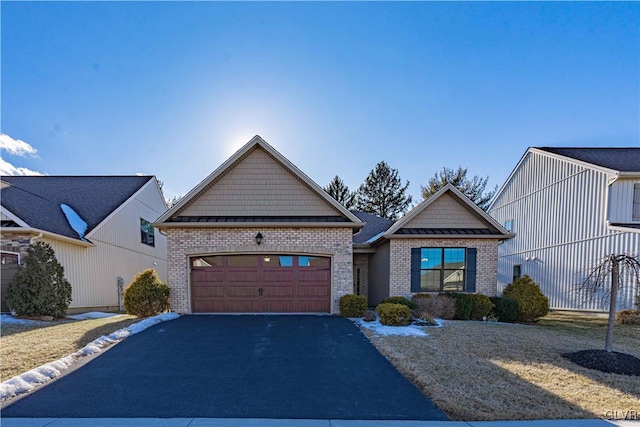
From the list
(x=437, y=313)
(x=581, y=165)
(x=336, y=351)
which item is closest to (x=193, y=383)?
(x=336, y=351)

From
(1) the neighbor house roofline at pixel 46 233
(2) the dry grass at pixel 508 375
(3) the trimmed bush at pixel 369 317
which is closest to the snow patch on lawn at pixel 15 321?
(1) the neighbor house roofline at pixel 46 233

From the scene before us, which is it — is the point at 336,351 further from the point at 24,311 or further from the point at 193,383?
the point at 24,311

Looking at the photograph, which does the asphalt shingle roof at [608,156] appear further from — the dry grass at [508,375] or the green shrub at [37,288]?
the green shrub at [37,288]

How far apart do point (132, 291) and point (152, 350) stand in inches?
171

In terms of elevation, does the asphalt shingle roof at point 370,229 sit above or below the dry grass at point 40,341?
above

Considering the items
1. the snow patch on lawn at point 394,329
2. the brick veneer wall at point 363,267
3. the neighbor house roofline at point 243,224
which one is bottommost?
the snow patch on lawn at point 394,329

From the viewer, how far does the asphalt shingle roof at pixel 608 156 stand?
43.9ft

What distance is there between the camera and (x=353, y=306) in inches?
404

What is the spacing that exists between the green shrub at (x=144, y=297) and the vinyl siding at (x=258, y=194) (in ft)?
8.68

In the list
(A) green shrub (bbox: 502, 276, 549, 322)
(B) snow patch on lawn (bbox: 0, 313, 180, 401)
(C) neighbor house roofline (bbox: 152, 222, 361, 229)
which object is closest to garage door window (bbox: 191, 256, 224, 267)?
(C) neighbor house roofline (bbox: 152, 222, 361, 229)

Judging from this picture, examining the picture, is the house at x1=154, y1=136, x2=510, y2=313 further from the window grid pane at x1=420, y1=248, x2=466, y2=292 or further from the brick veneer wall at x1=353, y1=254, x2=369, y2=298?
the brick veneer wall at x1=353, y1=254, x2=369, y2=298

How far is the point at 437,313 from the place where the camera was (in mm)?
10570

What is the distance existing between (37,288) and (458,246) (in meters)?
15.5

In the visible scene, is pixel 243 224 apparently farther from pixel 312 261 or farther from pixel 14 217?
pixel 14 217
